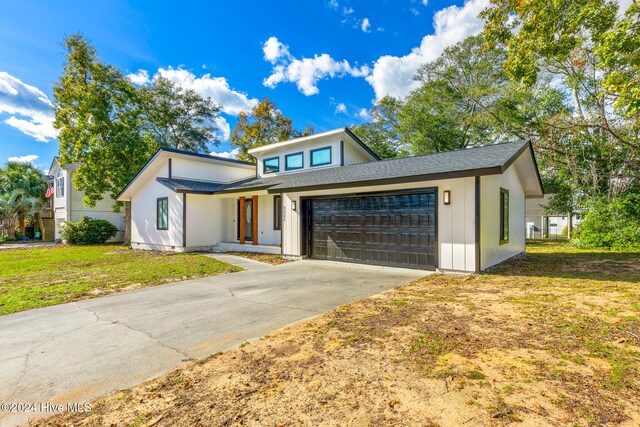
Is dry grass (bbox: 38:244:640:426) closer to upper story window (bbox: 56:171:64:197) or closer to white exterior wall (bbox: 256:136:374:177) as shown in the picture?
white exterior wall (bbox: 256:136:374:177)

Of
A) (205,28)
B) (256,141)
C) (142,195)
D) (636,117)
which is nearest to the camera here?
(636,117)

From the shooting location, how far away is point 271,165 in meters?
16.2

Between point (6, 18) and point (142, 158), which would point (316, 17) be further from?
point (142, 158)

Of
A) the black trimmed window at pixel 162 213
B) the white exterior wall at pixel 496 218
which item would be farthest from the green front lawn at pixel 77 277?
the white exterior wall at pixel 496 218

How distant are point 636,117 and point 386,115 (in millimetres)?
16931

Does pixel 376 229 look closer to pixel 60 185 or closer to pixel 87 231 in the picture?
pixel 87 231

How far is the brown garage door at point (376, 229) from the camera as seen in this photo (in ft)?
26.6

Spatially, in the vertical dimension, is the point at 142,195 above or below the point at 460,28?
below

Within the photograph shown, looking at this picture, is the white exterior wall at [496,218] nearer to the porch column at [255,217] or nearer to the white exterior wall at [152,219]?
the porch column at [255,217]

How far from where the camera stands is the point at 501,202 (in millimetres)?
9125

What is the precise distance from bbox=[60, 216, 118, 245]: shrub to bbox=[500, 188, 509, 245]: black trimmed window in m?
22.5

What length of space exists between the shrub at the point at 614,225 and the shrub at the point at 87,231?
2725 centimetres

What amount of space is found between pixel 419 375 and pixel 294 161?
Result: 13.3 meters

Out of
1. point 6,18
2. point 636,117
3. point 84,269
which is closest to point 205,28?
point 6,18
